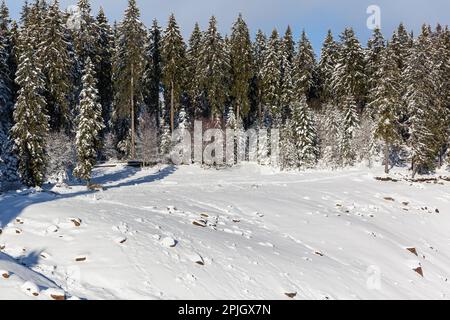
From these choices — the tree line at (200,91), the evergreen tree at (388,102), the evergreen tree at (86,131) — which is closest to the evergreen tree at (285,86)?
the tree line at (200,91)

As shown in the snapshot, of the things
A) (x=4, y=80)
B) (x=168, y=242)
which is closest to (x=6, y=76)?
(x=4, y=80)

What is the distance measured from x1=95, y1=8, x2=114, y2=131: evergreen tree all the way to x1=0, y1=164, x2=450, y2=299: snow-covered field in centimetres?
2399

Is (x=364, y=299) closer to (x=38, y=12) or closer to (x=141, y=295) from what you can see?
(x=141, y=295)

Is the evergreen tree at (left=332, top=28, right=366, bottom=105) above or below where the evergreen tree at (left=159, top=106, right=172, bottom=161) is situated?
above

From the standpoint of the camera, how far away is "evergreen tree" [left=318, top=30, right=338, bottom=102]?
2586 inches

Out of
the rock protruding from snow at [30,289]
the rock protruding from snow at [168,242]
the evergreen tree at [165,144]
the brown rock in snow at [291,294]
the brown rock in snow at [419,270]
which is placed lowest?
the brown rock in snow at [419,270]

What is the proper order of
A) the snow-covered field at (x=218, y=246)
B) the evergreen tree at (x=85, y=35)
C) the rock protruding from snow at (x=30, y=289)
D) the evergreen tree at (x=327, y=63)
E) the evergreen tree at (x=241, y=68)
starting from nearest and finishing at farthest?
the rock protruding from snow at (x=30, y=289) < the snow-covered field at (x=218, y=246) < the evergreen tree at (x=85, y=35) < the evergreen tree at (x=241, y=68) < the evergreen tree at (x=327, y=63)

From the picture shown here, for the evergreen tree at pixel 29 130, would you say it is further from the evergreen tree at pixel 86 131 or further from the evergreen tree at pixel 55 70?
the evergreen tree at pixel 55 70

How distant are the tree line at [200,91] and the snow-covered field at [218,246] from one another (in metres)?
9.73

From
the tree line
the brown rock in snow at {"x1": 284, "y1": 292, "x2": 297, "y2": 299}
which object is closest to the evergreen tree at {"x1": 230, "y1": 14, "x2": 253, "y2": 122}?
the tree line

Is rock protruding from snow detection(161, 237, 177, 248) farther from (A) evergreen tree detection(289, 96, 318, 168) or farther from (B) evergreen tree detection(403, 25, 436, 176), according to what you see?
(A) evergreen tree detection(289, 96, 318, 168)

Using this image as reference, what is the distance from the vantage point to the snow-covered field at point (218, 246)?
1271 cm

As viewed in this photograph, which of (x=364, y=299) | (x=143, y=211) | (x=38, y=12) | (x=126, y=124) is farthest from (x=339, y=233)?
(x=38, y=12)
